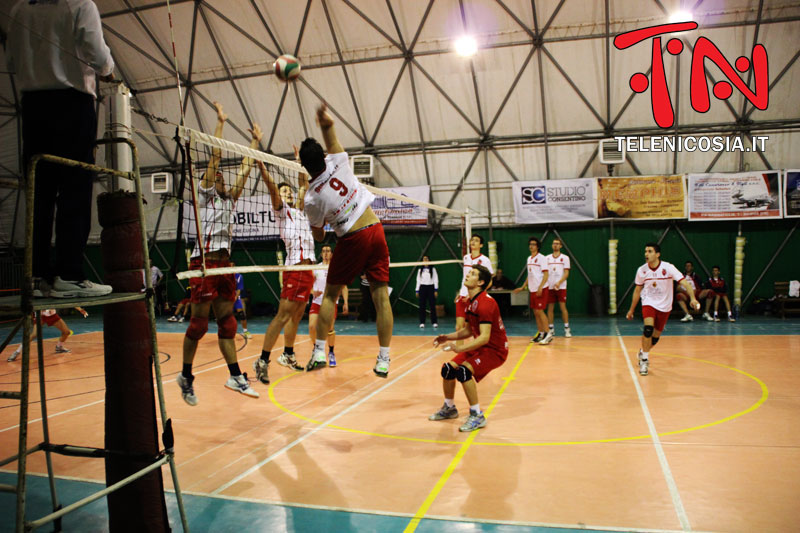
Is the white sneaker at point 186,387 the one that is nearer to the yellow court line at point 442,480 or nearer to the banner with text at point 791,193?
the yellow court line at point 442,480

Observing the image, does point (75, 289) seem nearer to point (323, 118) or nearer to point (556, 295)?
point (323, 118)

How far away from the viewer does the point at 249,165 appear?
17.1 feet

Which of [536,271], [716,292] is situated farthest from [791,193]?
[536,271]

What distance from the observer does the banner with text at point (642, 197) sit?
15320 mm

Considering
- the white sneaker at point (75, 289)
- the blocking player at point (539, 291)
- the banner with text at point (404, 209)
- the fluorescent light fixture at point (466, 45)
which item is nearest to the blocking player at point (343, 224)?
the white sneaker at point (75, 289)

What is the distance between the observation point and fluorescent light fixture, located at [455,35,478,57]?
14203mm

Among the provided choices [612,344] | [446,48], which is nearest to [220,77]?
[446,48]

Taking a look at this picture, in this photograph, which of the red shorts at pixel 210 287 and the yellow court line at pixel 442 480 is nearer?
the yellow court line at pixel 442 480

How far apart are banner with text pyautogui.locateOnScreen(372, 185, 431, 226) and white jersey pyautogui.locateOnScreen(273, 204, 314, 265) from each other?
32.3 feet

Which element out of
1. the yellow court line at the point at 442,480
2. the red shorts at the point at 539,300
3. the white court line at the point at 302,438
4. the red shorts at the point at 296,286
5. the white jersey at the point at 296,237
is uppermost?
the white jersey at the point at 296,237

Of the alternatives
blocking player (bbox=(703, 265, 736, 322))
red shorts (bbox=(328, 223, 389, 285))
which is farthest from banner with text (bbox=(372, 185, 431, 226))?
red shorts (bbox=(328, 223, 389, 285))

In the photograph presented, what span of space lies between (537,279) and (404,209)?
24.1 ft

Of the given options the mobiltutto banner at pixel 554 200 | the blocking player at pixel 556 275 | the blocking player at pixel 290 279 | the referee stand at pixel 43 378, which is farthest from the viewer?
the mobiltutto banner at pixel 554 200

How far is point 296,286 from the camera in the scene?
→ 22.1 feet
